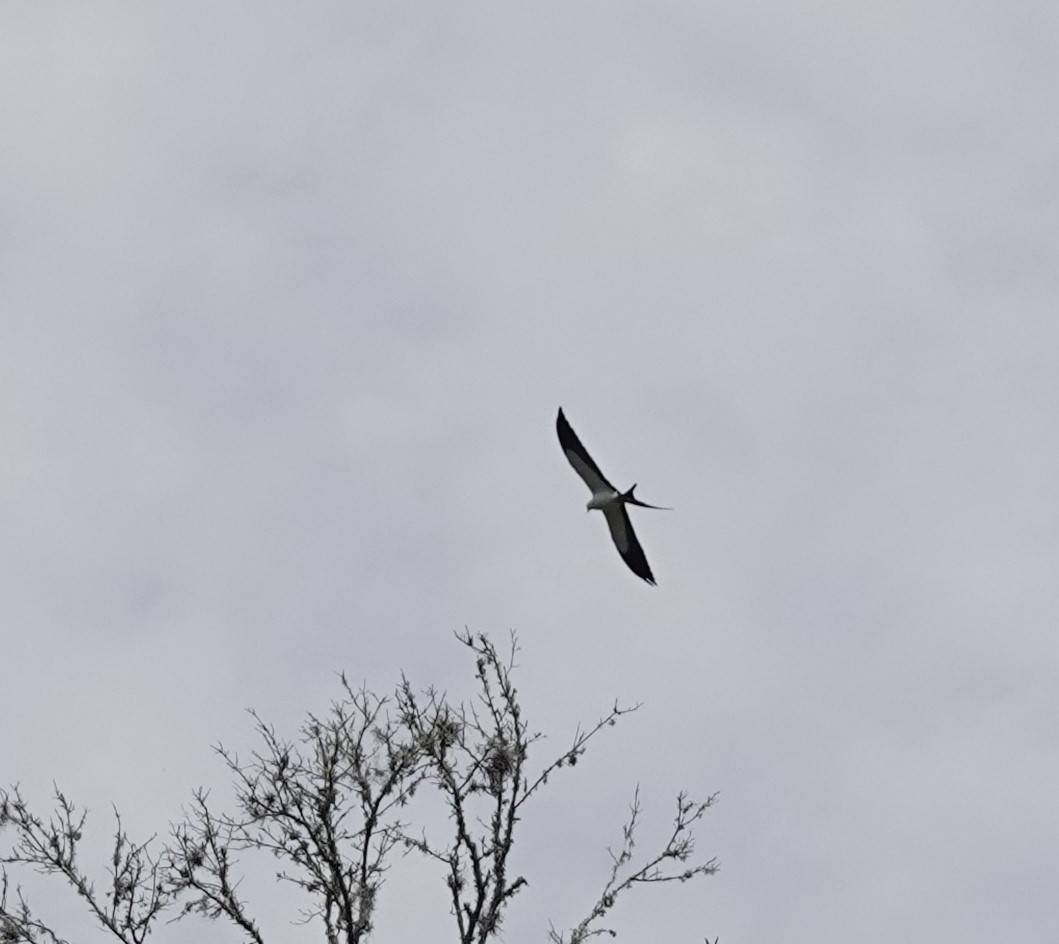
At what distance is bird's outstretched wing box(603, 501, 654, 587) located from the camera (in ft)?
74.4

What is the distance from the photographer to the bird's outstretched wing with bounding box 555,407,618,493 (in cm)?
2170

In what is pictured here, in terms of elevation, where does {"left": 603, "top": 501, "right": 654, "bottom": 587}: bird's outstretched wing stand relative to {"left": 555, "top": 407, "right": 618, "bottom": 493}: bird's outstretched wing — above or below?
below

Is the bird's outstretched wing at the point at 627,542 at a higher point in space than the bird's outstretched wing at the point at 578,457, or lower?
lower

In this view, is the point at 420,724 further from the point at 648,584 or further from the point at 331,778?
the point at 648,584

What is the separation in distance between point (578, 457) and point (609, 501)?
836mm

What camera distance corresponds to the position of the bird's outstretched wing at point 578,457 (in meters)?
21.7

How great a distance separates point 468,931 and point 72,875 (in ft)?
13.8

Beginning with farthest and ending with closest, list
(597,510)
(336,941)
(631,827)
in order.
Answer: (597,510), (631,827), (336,941)

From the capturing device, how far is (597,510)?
22453 mm

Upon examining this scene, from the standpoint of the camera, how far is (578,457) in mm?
21844

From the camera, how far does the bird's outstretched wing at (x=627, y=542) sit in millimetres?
22688

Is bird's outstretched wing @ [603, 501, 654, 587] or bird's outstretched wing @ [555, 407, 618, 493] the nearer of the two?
bird's outstretched wing @ [555, 407, 618, 493]

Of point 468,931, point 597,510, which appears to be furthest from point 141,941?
point 597,510

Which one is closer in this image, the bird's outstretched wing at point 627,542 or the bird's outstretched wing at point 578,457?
the bird's outstretched wing at point 578,457
